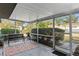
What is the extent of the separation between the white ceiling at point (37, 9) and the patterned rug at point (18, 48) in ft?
1.90

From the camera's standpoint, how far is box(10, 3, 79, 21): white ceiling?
219 cm

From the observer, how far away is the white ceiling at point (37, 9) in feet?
7.19

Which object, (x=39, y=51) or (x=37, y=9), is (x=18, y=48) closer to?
(x=39, y=51)

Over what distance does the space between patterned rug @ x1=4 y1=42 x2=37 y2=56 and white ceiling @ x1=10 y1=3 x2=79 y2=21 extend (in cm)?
58

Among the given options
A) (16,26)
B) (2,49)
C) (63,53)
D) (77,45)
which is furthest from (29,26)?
(77,45)

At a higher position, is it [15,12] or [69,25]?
[15,12]

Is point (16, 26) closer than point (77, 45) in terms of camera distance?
No

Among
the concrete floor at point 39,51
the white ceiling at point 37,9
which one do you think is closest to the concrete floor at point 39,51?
the concrete floor at point 39,51

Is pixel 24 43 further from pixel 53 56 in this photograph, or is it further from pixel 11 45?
pixel 53 56

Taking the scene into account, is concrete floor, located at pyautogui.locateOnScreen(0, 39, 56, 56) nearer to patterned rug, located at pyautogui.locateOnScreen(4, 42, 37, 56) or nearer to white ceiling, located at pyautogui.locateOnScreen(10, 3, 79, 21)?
patterned rug, located at pyautogui.locateOnScreen(4, 42, 37, 56)

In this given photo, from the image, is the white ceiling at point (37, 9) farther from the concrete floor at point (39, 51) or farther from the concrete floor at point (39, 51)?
the concrete floor at point (39, 51)

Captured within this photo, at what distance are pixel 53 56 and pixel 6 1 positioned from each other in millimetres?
1542

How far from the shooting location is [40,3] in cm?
221

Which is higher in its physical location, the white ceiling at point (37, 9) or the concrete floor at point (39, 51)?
the white ceiling at point (37, 9)
